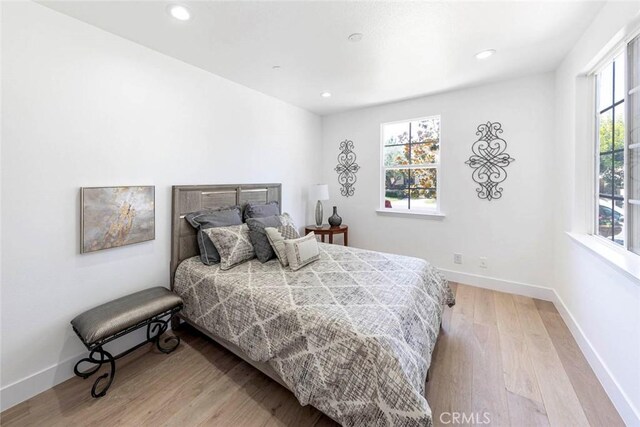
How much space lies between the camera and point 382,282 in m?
1.90

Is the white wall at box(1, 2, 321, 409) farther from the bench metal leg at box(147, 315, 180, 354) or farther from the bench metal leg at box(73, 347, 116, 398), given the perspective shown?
Answer: the bench metal leg at box(147, 315, 180, 354)

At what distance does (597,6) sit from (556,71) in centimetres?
116

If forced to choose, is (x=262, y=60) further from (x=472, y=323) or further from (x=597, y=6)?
(x=472, y=323)

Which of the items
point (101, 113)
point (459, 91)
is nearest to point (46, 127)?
point (101, 113)

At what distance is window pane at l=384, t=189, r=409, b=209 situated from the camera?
12.7 feet

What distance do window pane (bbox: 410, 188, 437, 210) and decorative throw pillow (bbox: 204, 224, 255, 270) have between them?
96.2 inches

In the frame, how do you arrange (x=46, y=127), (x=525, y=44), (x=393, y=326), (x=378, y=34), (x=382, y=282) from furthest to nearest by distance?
(x=525, y=44), (x=378, y=34), (x=382, y=282), (x=46, y=127), (x=393, y=326)

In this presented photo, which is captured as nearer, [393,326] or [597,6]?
[393,326]

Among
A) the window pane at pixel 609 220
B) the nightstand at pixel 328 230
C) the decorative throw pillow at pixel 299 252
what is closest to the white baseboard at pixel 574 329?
the window pane at pixel 609 220

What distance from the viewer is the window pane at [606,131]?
6.44 feet

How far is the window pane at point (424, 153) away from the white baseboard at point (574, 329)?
151cm

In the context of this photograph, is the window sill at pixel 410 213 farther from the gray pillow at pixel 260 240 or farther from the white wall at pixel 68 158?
the white wall at pixel 68 158

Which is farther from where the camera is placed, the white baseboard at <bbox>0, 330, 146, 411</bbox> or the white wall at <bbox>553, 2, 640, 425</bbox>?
the white baseboard at <bbox>0, 330, 146, 411</bbox>

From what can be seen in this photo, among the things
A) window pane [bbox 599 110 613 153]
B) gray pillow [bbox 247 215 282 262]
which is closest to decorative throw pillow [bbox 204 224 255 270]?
gray pillow [bbox 247 215 282 262]
